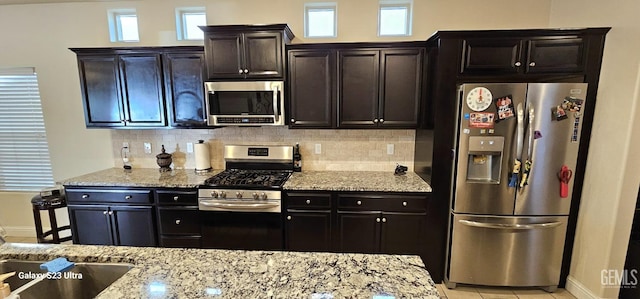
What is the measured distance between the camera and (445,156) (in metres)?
2.45

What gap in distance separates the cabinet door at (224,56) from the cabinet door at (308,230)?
1.51 m

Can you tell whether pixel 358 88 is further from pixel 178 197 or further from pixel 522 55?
pixel 178 197

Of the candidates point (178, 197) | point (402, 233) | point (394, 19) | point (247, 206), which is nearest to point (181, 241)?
point (178, 197)

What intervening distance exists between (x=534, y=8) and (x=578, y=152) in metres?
1.55

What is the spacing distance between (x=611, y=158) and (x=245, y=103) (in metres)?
3.15

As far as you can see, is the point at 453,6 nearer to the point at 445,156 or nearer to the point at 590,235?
the point at 445,156

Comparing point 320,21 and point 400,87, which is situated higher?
point 320,21

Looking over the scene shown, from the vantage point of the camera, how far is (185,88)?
285cm

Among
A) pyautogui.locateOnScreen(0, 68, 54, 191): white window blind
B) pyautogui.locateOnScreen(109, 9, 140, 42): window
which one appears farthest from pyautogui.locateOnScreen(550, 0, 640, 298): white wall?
pyautogui.locateOnScreen(0, 68, 54, 191): white window blind

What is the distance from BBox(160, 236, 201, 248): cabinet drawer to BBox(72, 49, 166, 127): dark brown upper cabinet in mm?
1210

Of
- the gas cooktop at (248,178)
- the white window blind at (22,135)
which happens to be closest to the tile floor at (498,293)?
the gas cooktop at (248,178)

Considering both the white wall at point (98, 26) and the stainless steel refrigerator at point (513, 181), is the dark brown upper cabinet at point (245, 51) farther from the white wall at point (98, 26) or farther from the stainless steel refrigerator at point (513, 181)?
the stainless steel refrigerator at point (513, 181)

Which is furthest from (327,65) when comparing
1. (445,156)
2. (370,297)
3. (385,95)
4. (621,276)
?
(621,276)

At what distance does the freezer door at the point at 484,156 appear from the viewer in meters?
2.21
